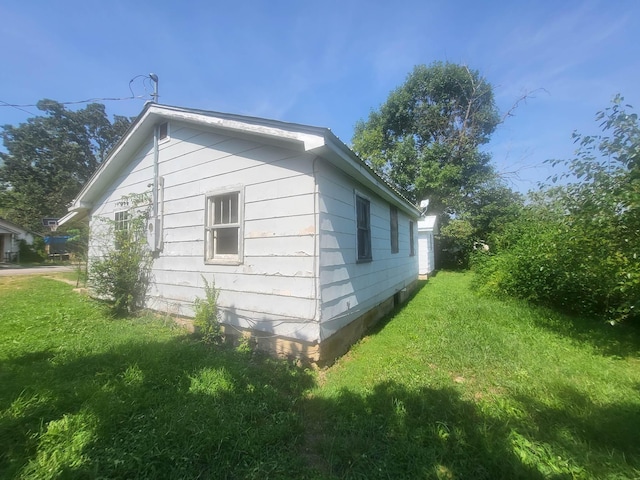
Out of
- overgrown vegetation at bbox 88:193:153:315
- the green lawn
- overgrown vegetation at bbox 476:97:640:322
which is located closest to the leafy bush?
the green lawn

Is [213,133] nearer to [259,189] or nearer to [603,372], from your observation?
[259,189]

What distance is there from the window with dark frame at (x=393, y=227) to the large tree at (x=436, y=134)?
12448 mm

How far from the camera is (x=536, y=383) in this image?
326 cm

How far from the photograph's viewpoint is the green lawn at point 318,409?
2068mm

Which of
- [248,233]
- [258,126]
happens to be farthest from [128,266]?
[258,126]

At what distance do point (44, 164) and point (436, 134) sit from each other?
42.9 m

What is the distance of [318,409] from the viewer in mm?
2861

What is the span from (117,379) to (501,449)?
3825 mm

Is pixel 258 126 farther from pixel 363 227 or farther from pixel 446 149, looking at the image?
pixel 446 149

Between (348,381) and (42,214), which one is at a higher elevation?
(42,214)

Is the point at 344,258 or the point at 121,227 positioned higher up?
the point at 121,227

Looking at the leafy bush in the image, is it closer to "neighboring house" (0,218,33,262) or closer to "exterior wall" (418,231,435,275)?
"exterior wall" (418,231,435,275)

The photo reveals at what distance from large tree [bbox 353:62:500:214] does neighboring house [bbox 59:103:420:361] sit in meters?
14.7

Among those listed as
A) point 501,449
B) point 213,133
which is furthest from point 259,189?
point 501,449
